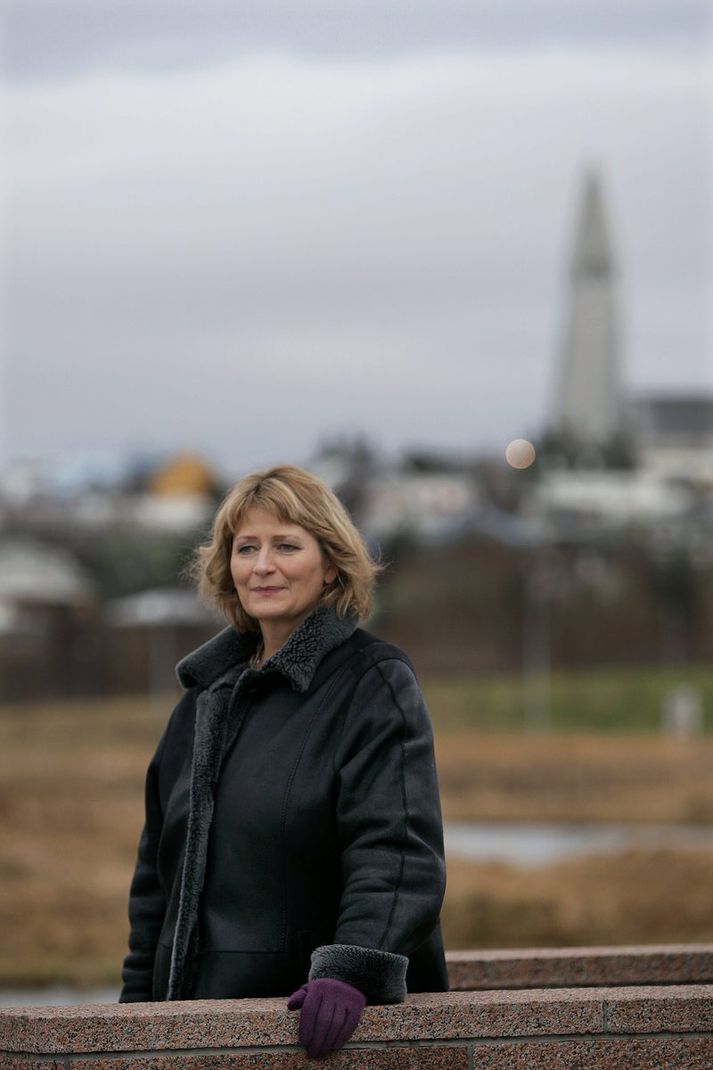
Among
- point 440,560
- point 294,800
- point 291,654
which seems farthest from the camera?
point 440,560

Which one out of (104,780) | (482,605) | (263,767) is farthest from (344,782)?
(482,605)

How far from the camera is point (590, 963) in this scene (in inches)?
176

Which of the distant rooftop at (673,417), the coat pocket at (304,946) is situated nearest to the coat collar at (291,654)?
the coat pocket at (304,946)

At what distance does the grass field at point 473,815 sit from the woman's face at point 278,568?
358 inches

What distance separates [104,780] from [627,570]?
46.7 metres

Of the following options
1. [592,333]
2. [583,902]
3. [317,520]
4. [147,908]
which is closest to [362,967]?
[147,908]

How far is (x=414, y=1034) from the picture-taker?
3.37 m

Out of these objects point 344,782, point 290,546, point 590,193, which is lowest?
point 344,782

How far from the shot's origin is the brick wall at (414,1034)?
10.8 ft

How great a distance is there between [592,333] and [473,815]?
80.6 metres

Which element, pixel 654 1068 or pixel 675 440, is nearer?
pixel 654 1068

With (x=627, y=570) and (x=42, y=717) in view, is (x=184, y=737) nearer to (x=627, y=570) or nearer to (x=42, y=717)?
(x=42, y=717)

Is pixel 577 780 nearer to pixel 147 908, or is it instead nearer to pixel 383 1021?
pixel 147 908

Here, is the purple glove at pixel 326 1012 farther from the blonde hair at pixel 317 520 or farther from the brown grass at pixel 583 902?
the brown grass at pixel 583 902
